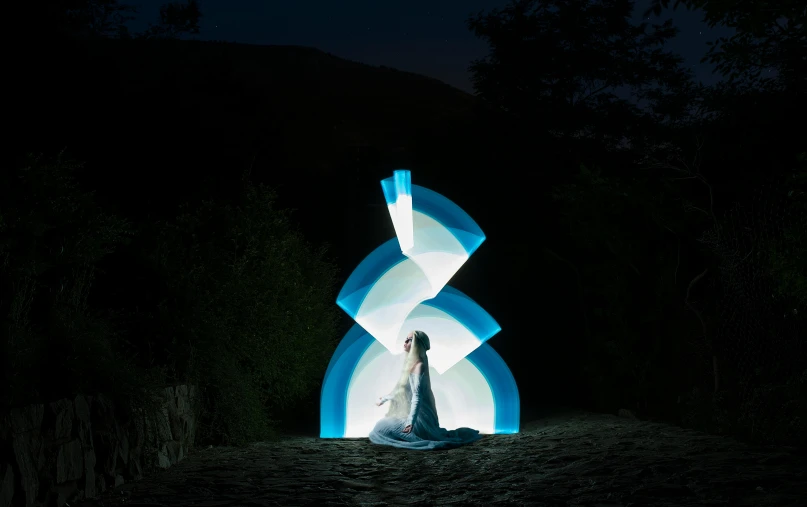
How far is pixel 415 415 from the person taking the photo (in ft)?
34.0

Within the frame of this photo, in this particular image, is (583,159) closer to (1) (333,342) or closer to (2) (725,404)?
(1) (333,342)

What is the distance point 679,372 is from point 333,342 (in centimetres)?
558

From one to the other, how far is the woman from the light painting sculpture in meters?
0.56

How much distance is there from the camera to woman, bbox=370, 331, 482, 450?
10.3 m

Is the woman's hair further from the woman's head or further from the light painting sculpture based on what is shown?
the light painting sculpture

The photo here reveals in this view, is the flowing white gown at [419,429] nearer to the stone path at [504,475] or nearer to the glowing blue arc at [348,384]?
the stone path at [504,475]

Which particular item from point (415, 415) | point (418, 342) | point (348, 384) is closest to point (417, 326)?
point (418, 342)

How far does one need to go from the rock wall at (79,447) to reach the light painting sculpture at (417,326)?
9.93ft

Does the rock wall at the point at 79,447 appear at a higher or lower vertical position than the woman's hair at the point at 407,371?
lower

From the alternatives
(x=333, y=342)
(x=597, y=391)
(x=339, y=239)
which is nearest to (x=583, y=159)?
(x=339, y=239)

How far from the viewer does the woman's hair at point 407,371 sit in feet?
34.8

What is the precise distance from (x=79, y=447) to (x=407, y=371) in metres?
4.88

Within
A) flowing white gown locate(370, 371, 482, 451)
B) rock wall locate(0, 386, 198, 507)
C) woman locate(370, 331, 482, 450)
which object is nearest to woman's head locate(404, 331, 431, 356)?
woman locate(370, 331, 482, 450)

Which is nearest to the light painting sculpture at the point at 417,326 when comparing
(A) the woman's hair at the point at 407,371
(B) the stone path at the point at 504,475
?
(A) the woman's hair at the point at 407,371
